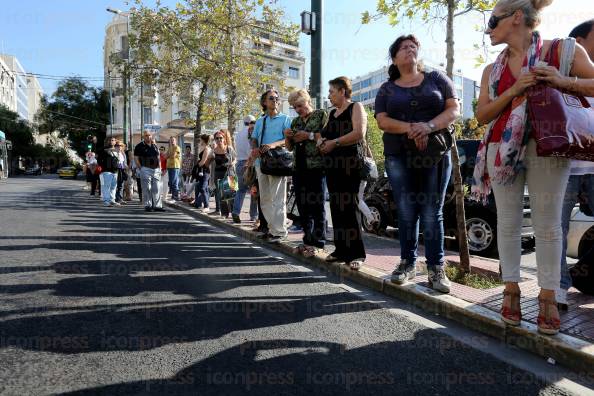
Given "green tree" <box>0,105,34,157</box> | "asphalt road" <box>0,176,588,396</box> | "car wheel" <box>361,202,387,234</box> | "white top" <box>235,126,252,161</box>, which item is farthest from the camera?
"green tree" <box>0,105,34,157</box>

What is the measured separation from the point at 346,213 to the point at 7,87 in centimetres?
9757

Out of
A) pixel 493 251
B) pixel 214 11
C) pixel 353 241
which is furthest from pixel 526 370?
pixel 214 11

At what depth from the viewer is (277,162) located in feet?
Answer: 19.9

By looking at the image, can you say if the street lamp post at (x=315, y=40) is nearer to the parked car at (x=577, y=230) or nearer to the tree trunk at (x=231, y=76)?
the parked car at (x=577, y=230)

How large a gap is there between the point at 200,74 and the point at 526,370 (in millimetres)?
17062

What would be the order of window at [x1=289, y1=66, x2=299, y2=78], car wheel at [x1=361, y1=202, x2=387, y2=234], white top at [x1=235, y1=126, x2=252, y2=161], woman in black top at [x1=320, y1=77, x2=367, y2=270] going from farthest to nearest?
window at [x1=289, y1=66, x2=299, y2=78], white top at [x1=235, y1=126, x2=252, y2=161], car wheel at [x1=361, y1=202, x2=387, y2=234], woman in black top at [x1=320, y1=77, x2=367, y2=270]

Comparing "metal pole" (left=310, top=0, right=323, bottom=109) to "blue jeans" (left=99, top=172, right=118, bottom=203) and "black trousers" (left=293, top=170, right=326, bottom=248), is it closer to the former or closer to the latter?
"black trousers" (left=293, top=170, right=326, bottom=248)

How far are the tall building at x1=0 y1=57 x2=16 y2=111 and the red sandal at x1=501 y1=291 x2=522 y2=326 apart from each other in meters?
79.7

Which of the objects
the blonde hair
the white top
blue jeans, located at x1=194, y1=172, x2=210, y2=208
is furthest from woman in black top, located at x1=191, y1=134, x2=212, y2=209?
the blonde hair

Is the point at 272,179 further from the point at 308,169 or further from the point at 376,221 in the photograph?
the point at 376,221

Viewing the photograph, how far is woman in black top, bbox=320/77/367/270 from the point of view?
15.4 feet

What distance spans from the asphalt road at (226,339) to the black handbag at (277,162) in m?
1.57

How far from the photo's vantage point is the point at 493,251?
21.5 feet

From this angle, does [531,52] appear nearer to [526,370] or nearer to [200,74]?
[526,370]
